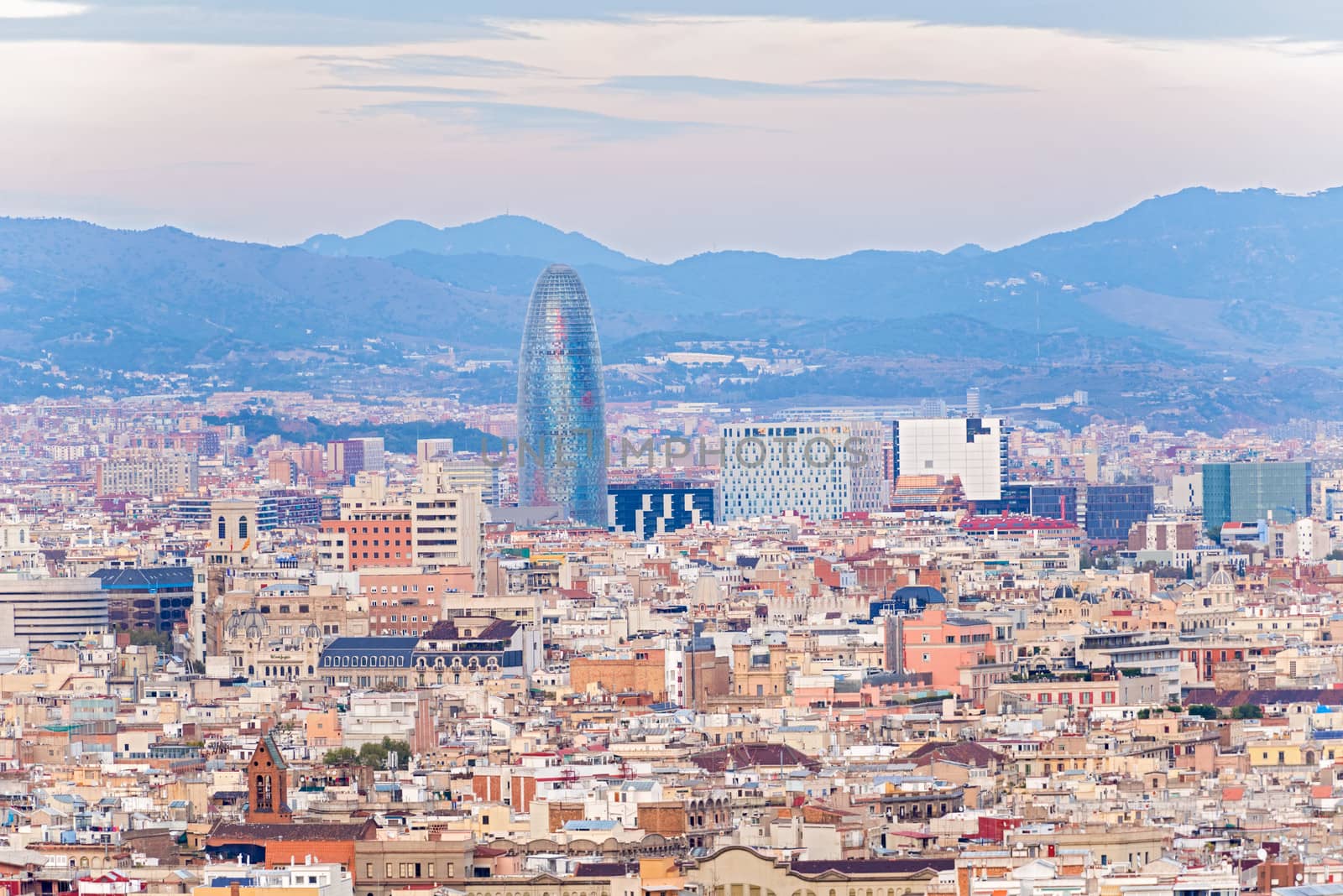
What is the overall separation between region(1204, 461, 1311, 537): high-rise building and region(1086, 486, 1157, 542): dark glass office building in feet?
8.76

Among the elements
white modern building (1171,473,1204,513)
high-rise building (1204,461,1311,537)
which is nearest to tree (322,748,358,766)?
high-rise building (1204,461,1311,537)

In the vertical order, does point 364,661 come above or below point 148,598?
below

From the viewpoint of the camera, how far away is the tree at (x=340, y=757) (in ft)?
225

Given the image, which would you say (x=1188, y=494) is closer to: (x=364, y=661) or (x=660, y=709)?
(x=364, y=661)

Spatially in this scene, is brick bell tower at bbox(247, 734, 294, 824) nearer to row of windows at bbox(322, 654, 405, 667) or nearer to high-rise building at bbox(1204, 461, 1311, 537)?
row of windows at bbox(322, 654, 405, 667)

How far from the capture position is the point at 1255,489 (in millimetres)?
187875

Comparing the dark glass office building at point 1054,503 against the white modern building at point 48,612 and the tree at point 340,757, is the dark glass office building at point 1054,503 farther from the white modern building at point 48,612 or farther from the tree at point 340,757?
the tree at point 340,757

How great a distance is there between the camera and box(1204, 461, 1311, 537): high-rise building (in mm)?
184625

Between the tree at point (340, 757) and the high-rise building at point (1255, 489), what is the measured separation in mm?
114031

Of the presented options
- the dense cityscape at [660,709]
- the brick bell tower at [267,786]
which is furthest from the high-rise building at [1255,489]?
the brick bell tower at [267,786]

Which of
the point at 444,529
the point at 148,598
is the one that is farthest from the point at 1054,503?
the point at 148,598

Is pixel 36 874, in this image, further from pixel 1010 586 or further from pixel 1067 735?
pixel 1010 586

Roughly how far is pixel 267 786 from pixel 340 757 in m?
12.0

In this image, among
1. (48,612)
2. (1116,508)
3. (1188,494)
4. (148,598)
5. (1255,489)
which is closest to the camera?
(48,612)
